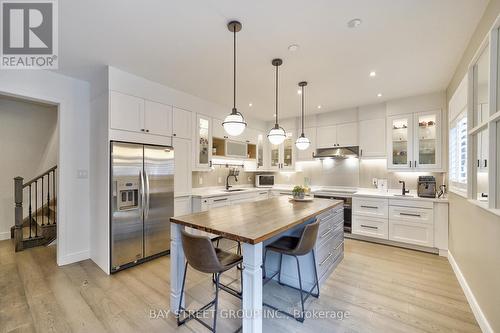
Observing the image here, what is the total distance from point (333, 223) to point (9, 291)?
382cm

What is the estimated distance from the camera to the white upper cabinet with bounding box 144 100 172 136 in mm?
3188

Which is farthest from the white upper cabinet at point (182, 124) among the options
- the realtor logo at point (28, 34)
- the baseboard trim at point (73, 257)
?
the baseboard trim at point (73, 257)

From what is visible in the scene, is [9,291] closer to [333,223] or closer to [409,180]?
[333,223]

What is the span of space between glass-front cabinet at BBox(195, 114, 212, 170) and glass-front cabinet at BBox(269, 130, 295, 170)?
2.02 metres

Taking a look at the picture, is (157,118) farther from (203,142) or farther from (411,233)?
(411,233)

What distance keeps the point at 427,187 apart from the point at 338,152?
1.58 meters

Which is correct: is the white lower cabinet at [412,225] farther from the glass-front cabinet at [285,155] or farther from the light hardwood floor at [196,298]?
the glass-front cabinet at [285,155]

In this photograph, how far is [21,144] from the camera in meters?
4.41

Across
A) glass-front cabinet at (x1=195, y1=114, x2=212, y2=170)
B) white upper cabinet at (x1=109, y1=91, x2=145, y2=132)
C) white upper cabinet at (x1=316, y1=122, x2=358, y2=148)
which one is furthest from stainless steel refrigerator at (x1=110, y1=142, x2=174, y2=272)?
white upper cabinet at (x1=316, y1=122, x2=358, y2=148)

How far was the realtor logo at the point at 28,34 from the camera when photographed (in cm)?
183

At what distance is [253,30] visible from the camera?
2061mm

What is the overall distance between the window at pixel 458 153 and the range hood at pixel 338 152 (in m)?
1.49

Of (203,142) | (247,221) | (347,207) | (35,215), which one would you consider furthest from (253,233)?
(35,215)

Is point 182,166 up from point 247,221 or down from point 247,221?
up
